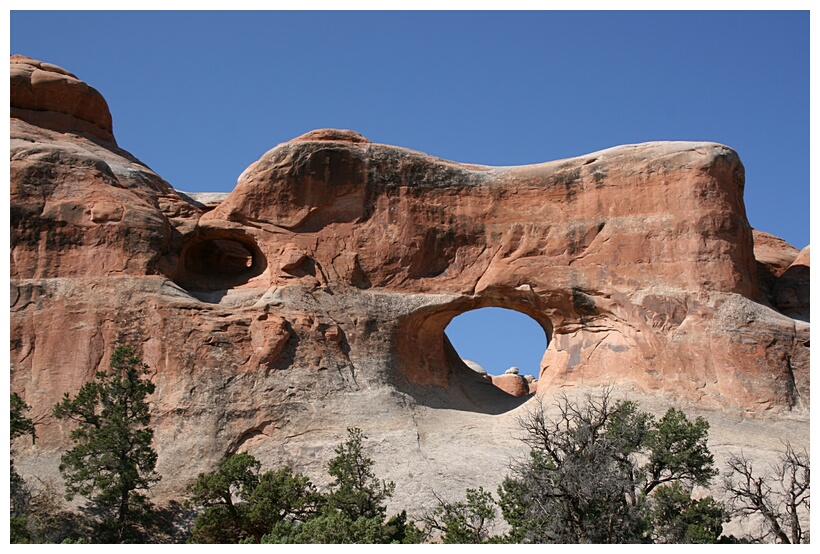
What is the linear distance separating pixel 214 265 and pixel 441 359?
24.4ft

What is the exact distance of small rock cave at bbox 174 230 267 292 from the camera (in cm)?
3033

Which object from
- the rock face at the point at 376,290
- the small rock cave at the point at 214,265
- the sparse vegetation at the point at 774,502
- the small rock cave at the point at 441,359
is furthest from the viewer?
the small rock cave at the point at 214,265

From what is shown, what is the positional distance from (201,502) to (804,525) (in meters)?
12.5

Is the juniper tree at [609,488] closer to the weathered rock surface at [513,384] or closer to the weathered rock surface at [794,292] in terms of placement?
the weathered rock surface at [794,292]

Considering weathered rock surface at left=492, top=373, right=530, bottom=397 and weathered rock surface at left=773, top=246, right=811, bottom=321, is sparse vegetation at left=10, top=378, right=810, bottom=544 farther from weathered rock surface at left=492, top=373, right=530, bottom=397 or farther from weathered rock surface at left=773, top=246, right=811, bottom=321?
weathered rock surface at left=492, top=373, right=530, bottom=397

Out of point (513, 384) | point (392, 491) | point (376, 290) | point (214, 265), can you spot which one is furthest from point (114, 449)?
point (513, 384)

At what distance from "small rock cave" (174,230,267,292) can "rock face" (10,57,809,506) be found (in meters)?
0.10

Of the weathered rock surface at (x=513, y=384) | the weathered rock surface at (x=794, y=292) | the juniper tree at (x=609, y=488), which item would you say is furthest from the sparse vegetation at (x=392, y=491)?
the weathered rock surface at (x=513, y=384)

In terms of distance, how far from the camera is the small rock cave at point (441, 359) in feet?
95.8

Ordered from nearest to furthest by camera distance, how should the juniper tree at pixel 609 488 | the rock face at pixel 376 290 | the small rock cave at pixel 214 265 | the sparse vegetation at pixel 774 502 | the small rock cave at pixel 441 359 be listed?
the juniper tree at pixel 609 488
the sparse vegetation at pixel 774 502
the rock face at pixel 376 290
the small rock cave at pixel 441 359
the small rock cave at pixel 214 265

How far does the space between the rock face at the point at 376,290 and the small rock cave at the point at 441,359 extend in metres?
0.07

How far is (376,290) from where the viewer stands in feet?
98.1

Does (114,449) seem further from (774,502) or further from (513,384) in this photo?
(513,384)

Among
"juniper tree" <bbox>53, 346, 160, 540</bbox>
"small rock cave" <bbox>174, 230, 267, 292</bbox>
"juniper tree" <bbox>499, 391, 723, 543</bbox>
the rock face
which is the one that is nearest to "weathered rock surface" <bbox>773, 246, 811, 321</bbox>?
the rock face
